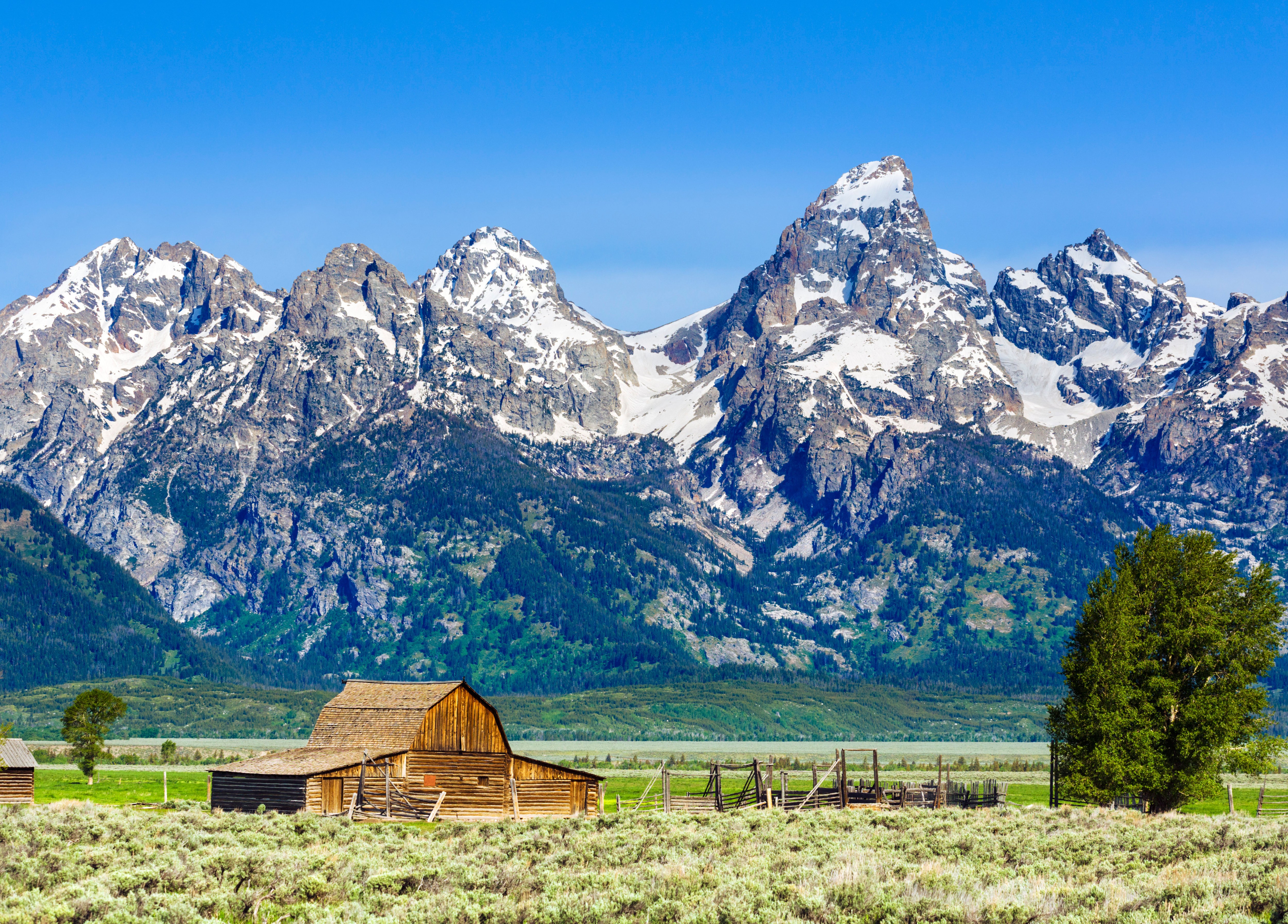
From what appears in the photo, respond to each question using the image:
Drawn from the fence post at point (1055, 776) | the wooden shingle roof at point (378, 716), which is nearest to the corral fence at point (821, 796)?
the fence post at point (1055, 776)

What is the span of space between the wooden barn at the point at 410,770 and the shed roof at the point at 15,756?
37.6ft

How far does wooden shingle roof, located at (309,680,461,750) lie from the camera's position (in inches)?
2717

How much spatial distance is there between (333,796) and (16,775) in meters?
18.5

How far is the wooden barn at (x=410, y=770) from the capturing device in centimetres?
6328

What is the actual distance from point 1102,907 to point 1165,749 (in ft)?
116

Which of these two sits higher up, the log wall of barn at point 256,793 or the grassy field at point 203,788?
the log wall of barn at point 256,793

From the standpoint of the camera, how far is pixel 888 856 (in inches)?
1503

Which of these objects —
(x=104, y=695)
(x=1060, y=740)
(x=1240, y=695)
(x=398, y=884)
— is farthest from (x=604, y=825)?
(x=104, y=695)

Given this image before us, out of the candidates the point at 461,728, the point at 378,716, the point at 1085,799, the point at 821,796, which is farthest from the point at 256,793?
the point at 1085,799

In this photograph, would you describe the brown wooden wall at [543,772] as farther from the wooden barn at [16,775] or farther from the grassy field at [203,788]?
the wooden barn at [16,775]

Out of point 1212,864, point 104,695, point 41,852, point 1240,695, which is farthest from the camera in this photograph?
point 104,695

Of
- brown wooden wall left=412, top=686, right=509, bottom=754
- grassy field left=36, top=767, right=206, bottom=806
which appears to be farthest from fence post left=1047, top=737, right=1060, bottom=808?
grassy field left=36, top=767, right=206, bottom=806

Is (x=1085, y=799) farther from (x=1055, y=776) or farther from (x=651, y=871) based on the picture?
(x=651, y=871)

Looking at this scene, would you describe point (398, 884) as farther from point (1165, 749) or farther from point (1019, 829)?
point (1165, 749)
